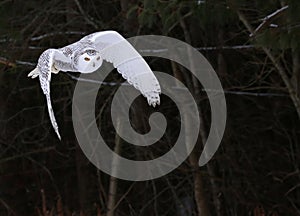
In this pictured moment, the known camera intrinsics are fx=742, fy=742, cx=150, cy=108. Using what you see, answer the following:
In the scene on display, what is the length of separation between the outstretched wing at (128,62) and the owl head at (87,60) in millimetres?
50

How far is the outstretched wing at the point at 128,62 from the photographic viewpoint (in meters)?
3.74

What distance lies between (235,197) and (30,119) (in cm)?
255

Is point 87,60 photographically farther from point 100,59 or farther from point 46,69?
point 46,69

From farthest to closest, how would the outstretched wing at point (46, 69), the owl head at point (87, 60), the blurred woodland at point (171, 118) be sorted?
the blurred woodland at point (171, 118), the owl head at point (87, 60), the outstretched wing at point (46, 69)

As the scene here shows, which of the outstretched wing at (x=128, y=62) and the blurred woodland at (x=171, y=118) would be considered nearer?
the outstretched wing at (x=128, y=62)

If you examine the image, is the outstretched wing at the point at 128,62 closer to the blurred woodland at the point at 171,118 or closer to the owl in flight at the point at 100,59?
the owl in flight at the point at 100,59

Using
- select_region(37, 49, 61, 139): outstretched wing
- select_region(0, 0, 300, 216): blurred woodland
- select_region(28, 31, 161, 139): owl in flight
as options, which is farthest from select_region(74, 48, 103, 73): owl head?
select_region(0, 0, 300, 216): blurred woodland

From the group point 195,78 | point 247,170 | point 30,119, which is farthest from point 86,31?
point 247,170

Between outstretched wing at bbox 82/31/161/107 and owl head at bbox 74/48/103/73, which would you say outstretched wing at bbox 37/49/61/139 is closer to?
owl head at bbox 74/48/103/73

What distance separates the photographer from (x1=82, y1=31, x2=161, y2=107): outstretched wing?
3.74 meters

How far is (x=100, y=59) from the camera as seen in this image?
3.94m

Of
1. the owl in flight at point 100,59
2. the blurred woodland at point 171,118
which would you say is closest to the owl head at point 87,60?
the owl in flight at point 100,59

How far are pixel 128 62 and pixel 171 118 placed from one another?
3.90 m

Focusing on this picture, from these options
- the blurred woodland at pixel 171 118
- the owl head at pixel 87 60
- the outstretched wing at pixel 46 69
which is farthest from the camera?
the blurred woodland at pixel 171 118
